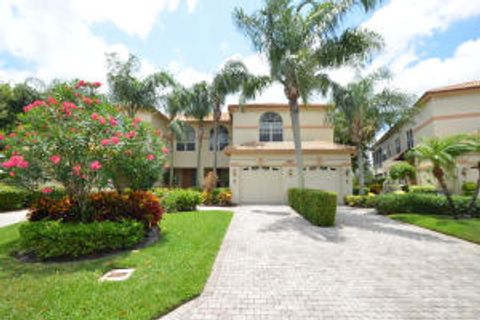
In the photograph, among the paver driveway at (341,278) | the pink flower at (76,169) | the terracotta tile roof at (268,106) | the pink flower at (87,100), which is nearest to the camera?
the paver driveway at (341,278)

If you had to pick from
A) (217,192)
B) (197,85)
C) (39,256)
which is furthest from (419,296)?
(197,85)

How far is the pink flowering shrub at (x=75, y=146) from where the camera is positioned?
217 inches

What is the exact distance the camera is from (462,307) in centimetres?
350

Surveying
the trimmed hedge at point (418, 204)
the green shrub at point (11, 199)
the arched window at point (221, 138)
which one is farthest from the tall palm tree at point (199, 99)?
the trimmed hedge at point (418, 204)

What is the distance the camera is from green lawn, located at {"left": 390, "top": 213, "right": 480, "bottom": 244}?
25.1ft

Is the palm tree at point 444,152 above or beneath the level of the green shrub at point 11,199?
above

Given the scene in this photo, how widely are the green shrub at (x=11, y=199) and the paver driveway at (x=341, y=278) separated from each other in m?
13.7

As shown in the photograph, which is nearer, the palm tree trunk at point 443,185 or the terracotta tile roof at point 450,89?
the palm tree trunk at point 443,185

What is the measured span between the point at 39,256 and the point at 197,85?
1419 cm

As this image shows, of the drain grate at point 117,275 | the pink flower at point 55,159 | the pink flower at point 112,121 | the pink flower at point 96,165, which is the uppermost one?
the pink flower at point 112,121

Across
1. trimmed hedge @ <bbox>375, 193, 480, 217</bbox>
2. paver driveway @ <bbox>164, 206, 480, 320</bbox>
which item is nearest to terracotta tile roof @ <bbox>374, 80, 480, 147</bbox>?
trimmed hedge @ <bbox>375, 193, 480, 217</bbox>

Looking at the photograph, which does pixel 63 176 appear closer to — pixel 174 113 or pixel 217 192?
pixel 217 192

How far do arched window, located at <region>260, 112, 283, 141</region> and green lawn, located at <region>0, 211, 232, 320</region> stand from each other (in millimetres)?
14243

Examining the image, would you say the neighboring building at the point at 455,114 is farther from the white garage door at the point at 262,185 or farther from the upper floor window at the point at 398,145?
A: the white garage door at the point at 262,185
